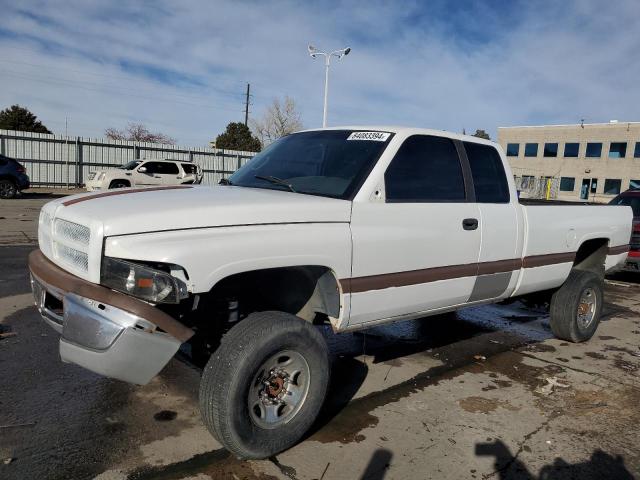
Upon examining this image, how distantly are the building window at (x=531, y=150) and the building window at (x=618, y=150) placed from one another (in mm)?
7135

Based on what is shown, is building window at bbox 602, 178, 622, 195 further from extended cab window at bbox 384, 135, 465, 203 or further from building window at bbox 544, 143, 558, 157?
extended cab window at bbox 384, 135, 465, 203

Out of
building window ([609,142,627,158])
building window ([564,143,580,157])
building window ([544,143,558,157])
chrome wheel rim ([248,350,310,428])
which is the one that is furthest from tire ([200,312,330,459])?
building window ([544,143,558,157])

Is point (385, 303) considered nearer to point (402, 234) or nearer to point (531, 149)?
point (402, 234)

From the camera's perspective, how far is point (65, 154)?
25.6 metres

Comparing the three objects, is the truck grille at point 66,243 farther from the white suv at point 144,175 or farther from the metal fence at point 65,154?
the metal fence at point 65,154

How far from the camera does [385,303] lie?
3.43 metres

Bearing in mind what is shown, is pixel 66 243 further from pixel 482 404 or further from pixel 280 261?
pixel 482 404

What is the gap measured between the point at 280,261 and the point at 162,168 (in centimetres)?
1881

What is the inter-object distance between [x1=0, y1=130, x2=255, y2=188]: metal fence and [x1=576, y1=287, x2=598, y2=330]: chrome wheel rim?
2063 centimetres

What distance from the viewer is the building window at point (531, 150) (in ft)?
179

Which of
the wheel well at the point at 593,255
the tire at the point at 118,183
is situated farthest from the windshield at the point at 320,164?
the tire at the point at 118,183

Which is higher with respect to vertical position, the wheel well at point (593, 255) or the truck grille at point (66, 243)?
the truck grille at point (66, 243)

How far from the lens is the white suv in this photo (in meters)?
19.2

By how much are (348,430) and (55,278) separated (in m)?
1.98
